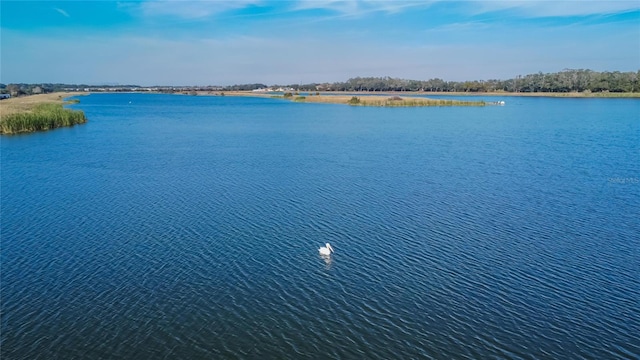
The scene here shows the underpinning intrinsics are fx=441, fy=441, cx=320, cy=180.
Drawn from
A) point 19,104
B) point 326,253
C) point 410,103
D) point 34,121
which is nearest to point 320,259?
point 326,253

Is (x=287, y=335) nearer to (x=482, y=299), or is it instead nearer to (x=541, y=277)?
(x=482, y=299)

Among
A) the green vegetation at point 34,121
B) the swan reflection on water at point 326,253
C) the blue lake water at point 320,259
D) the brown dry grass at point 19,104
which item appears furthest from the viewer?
the brown dry grass at point 19,104

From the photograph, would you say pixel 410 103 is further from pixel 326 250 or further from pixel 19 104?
pixel 326 250

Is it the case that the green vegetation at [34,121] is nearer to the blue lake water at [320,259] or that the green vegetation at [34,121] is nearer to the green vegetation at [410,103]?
the blue lake water at [320,259]

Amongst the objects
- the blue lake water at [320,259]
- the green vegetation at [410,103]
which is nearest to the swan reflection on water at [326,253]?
the blue lake water at [320,259]

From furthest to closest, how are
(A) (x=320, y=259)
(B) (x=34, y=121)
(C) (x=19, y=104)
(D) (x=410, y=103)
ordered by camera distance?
(D) (x=410, y=103)
(C) (x=19, y=104)
(B) (x=34, y=121)
(A) (x=320, y=259)

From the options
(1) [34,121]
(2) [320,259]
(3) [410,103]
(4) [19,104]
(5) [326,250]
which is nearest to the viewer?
(2) [320,259]

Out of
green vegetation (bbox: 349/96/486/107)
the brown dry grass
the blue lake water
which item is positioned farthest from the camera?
green vegetation (bbox: 349/96/486/107)

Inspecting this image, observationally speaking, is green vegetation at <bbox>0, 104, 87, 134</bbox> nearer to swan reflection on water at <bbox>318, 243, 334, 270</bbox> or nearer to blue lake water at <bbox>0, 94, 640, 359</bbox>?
blue lake water at <bbox>0, 94, 640, 359</bbox>

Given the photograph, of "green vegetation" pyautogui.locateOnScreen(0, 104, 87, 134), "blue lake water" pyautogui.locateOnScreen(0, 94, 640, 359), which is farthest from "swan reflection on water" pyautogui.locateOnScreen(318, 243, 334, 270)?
"green vegetation" pyautogui.locateOnScreen(0, 104, 87, 134)
